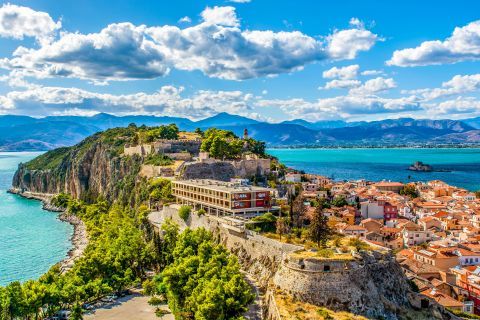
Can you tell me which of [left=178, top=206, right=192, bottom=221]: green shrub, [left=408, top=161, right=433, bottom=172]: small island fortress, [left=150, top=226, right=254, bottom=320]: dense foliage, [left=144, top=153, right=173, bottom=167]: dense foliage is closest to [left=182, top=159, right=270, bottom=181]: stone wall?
[left=144, top=153, right=173, bottom=167]: dense foliage

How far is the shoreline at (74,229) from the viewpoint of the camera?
47.7m

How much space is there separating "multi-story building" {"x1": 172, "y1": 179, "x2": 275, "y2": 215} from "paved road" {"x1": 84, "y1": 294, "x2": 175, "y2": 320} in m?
10.9

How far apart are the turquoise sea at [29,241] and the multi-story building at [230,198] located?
17.1 meters

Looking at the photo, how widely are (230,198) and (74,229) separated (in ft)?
117

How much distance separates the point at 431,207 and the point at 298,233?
1427 inches

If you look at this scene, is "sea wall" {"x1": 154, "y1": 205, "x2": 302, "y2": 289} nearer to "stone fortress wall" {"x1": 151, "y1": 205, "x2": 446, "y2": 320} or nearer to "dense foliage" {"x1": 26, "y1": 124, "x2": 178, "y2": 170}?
"stone fortress wall" {"x1": 151, "y1": 205, "x2": 446, "y2": 320}

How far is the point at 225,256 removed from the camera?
31.4 m

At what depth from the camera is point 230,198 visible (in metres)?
40.6

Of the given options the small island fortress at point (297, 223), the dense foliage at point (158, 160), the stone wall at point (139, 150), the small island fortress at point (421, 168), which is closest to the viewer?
the small island fortress at point (297, 223)

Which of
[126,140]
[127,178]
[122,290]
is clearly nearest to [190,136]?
[126,140]

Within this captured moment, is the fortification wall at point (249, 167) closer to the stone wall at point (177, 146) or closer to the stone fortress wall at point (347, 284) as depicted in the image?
the stone wall at point (177, 146)

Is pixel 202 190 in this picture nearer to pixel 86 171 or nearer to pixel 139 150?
pixel 139 150

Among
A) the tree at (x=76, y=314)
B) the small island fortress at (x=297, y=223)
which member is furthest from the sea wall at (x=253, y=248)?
the tree at (x=76, y=314)

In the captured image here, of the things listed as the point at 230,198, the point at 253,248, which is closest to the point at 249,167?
the point at 230,198
